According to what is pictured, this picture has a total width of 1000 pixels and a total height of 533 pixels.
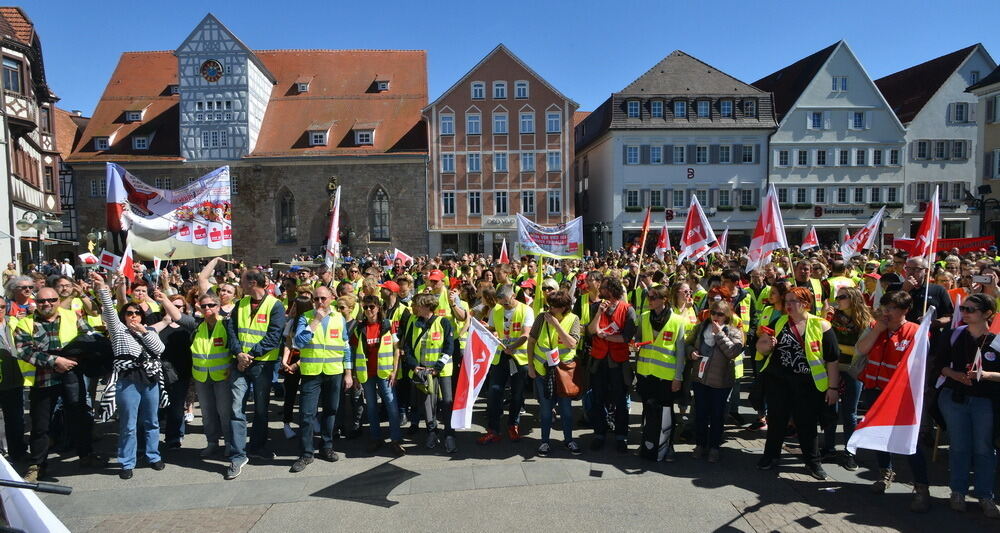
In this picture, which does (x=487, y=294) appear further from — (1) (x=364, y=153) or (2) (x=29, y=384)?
(1) (x=364, y=153)

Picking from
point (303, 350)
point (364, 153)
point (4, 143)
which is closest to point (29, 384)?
point (303, 350)

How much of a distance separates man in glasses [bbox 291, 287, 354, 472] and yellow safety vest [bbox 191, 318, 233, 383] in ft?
2.46

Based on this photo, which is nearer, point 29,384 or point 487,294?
point 29,384

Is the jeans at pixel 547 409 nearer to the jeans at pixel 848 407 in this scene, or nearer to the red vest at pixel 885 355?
the jeans at pixel 848 407

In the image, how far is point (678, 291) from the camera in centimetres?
675

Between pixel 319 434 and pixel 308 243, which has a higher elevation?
pixel 308 243

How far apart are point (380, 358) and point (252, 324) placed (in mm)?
1354

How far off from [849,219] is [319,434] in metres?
40.6

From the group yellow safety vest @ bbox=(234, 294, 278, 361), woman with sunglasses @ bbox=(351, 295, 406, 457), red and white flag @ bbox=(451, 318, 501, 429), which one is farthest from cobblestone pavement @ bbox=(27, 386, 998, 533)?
yellow safety vest @ bbox=(234, 294, 278, 361)

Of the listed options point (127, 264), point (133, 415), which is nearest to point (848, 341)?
point (133, 415)

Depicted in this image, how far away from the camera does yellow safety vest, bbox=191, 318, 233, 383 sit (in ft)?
21.3

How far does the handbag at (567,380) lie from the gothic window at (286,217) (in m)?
36.4

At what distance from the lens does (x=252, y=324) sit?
6523 millimetres

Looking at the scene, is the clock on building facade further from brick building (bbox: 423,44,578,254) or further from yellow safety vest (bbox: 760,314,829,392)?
yellow safety vest (bbox: 760,314,829,392)
